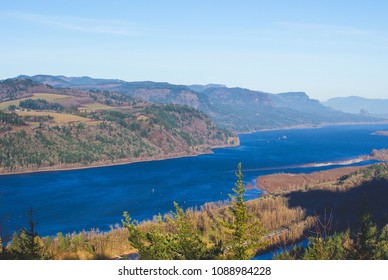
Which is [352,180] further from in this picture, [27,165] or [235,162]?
[27,165]

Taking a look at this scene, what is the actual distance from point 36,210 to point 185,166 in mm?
84297

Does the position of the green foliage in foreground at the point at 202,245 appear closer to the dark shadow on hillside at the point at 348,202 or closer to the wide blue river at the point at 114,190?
the wide blue river at the point at 114,190

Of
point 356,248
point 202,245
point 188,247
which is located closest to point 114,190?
point 356,248

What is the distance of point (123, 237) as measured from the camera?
66125 mm

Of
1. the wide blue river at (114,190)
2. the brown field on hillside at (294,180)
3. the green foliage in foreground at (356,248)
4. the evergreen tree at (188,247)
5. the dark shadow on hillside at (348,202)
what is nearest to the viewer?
the green foliage in foreground at (356,248)

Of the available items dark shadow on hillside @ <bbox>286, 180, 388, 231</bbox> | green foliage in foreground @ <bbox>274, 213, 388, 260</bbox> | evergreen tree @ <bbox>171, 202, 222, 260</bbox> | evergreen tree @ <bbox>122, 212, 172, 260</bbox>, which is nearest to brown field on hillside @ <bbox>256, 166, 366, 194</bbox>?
dark shadow on hillside @ <bbox>286, 180, 388, 231</bbox>

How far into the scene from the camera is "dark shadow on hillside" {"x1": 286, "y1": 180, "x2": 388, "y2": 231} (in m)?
90.2

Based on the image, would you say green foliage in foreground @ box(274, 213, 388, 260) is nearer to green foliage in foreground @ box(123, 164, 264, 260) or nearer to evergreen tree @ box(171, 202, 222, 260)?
green foliage in foreground @ box(123, 164, 264, 260)

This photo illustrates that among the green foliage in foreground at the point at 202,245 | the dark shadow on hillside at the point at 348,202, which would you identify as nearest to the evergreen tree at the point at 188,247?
the green foliage in foreground at the point at 202,245

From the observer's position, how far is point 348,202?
102438mm

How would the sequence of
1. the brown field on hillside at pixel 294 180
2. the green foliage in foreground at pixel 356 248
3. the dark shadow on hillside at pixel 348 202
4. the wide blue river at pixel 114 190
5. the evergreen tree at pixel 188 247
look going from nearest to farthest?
the green foliage in foreground at pixel 356 248 < the evergreen tree at pixel 188 247 < the dark shadow on hillside at pixel 348 202 < the wide blue river at pixel 114 190 < the brown field on hillside at pixel 294 180

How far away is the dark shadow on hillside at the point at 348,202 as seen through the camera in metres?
90.2

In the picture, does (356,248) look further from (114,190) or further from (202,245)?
(114,190)
